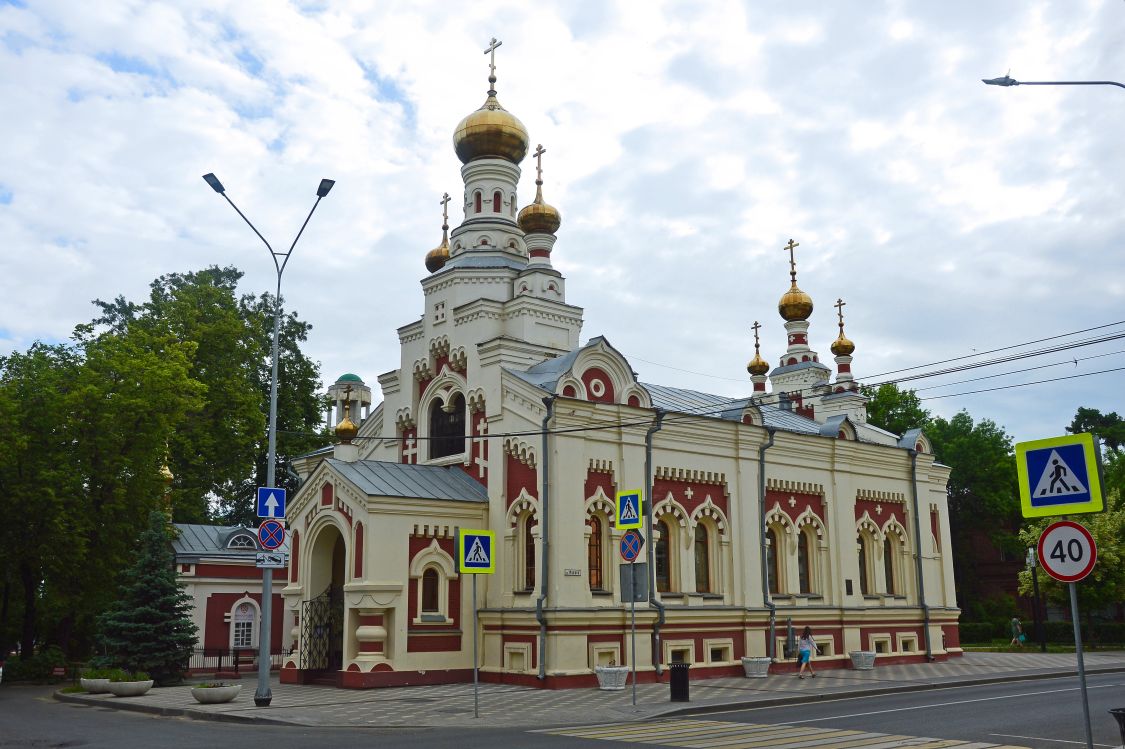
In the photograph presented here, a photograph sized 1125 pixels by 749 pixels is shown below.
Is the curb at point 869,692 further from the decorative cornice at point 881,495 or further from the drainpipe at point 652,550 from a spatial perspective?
the decorative cornice at point 881,495

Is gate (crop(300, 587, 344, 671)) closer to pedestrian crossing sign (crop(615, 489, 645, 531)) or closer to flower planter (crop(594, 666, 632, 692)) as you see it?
flower planter (crop(594, 666, 632, 692))

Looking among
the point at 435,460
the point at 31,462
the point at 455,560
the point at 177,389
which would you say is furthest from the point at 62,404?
the point at 455,560

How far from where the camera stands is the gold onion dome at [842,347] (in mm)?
39562

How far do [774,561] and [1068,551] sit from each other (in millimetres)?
19296

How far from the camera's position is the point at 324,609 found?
2461 cm

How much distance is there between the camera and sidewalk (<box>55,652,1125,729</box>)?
1645cm

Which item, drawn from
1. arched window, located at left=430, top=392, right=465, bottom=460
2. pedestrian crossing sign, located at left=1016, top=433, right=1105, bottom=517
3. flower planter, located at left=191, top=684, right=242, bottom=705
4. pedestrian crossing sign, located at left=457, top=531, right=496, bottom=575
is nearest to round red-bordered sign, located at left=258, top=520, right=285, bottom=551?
flower planter, located at left=191, top=684, right=242, bottom=705

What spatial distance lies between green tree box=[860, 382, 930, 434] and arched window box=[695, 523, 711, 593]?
28579mm

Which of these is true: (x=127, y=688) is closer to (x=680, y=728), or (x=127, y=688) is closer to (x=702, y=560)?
(x=680, y=728)

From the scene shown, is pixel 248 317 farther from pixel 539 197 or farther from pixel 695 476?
pixel 695 476

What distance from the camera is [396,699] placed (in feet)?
64.2

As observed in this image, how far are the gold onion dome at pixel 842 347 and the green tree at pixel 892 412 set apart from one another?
13564mm

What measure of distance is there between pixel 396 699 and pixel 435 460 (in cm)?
841

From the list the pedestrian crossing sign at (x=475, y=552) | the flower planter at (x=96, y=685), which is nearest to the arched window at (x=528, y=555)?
the pedestrian crossing sign at (x=475, y=552)
